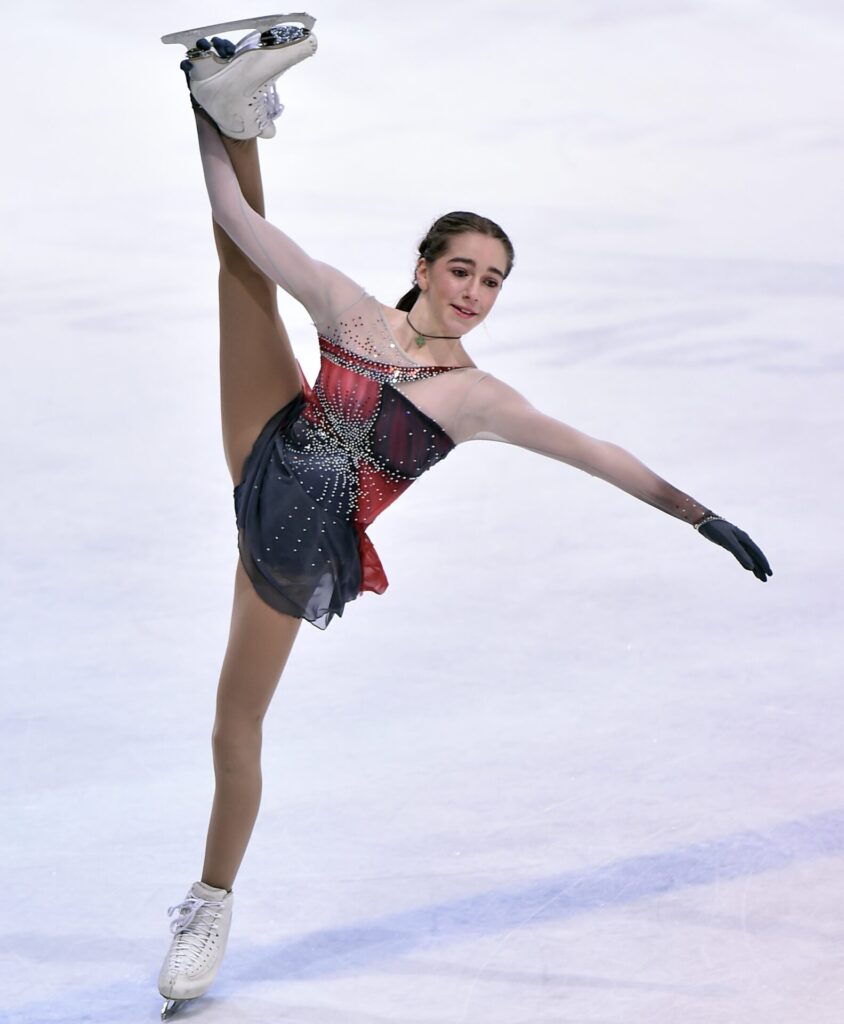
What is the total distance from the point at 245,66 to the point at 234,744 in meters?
1.24

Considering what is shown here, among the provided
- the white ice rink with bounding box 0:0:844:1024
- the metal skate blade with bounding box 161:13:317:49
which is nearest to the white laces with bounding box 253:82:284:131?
the metal skate blade with bounding box 161:13:317:49

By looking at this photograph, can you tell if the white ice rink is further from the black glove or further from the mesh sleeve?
the mesh sleeve

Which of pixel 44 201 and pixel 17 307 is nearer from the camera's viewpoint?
pixel 17 307

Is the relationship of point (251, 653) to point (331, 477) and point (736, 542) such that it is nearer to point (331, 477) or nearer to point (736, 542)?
point (331, 477)

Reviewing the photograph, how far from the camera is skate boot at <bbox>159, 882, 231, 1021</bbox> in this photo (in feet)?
9.53

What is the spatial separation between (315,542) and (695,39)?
6.92m

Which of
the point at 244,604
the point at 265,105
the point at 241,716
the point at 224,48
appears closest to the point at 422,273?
the point at 265,105

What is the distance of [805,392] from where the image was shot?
5.95 metres

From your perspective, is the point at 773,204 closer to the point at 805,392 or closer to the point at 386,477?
the point at 805,392

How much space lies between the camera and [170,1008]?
2912 millimetres

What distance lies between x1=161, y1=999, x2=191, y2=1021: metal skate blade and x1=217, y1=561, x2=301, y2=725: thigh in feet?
1.71

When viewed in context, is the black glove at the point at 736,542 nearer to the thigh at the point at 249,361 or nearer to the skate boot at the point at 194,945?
the thigh at the point at 249,361

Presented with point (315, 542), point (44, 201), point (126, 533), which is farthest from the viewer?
point (44, 201)

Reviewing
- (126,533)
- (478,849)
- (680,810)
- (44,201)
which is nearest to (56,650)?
(126,533)
